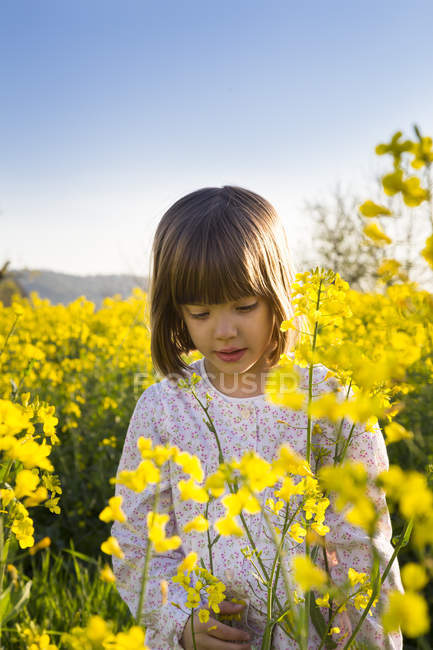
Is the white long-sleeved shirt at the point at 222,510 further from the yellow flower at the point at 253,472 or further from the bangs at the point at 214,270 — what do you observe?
the yellow flower at the point at 253,472

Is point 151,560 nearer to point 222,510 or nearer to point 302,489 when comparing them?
point 222,510

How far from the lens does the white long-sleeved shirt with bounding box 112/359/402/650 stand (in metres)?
1.44

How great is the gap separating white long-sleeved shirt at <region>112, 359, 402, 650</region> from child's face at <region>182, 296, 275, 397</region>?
0.50ft

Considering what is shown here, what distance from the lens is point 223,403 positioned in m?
1.68

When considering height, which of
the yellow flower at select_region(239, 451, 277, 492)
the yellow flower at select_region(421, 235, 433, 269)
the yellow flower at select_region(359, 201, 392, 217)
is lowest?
the yellow flower at select_region(239, 451, 277, 492)

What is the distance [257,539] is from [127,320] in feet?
18.8

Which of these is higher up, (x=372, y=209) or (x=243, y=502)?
(x=372, y=209)

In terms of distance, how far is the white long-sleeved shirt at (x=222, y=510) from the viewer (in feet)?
4.73

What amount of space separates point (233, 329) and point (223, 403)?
0.33 m

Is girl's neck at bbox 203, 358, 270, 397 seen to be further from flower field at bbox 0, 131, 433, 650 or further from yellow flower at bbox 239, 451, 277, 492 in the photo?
yellow flower at bbox 239, 451, 277, 492

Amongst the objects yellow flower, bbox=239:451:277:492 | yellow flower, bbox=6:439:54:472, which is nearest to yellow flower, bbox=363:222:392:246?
yellow flower, bbox=239:451:277:492

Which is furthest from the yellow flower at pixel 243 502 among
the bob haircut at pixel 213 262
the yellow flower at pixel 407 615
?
the bob haircut at pixel 213 262

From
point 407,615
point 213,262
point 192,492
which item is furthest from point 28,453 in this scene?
point 213,262

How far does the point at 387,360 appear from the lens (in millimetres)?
446
